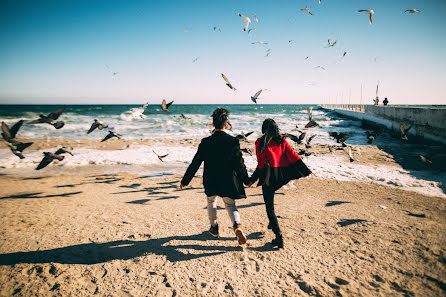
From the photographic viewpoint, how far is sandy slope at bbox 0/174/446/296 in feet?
8.04

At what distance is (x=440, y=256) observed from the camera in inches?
111

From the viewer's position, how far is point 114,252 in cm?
305

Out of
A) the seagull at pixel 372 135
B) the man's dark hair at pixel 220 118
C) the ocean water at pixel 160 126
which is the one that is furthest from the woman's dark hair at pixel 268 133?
the seagull at pixel 372 135

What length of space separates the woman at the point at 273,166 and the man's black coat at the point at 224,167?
0.86 feet

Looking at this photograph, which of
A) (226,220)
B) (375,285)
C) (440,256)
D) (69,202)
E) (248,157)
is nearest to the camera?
(375,285)

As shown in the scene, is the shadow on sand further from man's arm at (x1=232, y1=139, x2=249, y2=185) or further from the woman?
man's arm at (x1=232, y1=139, x2=249, y2=185)

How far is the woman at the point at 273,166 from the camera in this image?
10.2 feet

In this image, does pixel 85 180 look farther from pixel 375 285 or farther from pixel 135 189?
pixel 375 285

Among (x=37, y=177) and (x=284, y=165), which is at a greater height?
(x=284, y=165)

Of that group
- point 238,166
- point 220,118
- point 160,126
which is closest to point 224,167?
point 238,166

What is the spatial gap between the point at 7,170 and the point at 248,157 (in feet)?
27.3

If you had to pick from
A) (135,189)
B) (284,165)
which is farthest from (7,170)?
(284,165)

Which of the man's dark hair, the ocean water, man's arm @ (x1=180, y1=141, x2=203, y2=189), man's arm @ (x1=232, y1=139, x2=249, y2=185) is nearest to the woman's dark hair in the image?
man's arm @ (x1=232, y1=139, x2=249, y2=185)

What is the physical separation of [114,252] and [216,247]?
4.46ft
